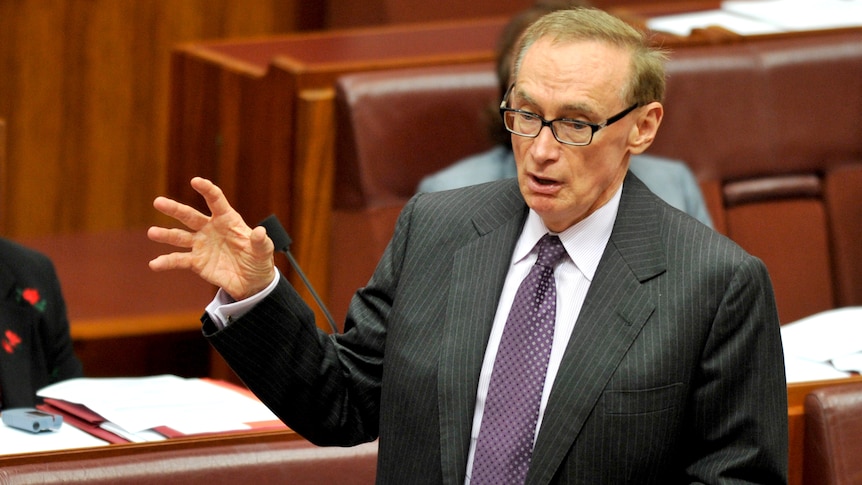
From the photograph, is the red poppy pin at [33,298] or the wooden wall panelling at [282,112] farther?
the wooden wall panelling at [282,112]

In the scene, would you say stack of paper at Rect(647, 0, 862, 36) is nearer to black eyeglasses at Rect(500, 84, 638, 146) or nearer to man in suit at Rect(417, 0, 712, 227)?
man in suit at Rect(417, 0, 712, 227)

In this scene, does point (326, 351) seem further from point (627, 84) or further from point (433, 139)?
point (433, 139)

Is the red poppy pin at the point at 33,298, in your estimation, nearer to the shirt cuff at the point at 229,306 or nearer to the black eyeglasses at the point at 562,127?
the shirt cuff at the point at 229,306

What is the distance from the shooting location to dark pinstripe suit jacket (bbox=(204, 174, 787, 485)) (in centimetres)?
99

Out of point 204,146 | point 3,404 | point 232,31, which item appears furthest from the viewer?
point 232,31

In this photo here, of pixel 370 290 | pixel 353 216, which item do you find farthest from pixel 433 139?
pixel 370 290

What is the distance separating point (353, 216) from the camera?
83.9 inches

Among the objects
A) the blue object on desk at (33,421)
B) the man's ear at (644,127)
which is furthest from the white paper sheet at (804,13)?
the blue object on desk at (33,421)

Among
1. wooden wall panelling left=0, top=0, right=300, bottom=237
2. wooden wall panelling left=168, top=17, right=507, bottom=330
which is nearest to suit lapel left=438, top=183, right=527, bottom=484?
wooden wall panelling left=168, top=17, right=507, bottom=330

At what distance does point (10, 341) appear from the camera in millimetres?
1700

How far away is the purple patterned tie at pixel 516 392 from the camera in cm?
102

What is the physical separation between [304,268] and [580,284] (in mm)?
1146

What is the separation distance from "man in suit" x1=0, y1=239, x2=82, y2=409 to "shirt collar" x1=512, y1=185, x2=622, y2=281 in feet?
2.84

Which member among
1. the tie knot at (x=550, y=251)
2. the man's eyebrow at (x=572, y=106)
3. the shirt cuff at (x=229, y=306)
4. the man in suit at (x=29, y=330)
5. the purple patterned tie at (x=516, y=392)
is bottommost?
the man in suit at (x=29, y=330)
